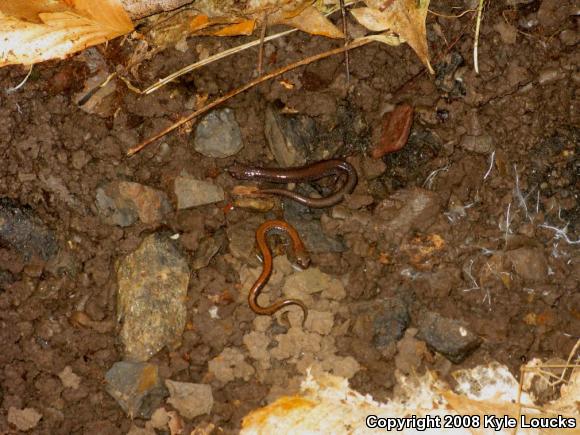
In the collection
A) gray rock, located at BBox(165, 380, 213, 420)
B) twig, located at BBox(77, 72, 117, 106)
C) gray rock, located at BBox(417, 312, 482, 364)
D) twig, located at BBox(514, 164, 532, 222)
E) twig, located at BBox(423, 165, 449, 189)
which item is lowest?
gray rock, located at BBox(417, 312, 482, 364)

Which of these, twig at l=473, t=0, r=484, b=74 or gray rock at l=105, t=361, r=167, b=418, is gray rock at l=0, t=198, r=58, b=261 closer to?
gray rock at l=105, t=361, r=167, b=418

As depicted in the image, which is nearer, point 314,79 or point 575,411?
point 575,411

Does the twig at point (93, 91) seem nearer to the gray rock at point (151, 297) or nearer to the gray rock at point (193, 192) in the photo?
the gray rock at point (193, 192)

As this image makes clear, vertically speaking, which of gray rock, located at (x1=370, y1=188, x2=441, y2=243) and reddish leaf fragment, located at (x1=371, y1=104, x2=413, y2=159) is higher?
reddish leaf fragment, located at (x1=371, y1=104, x2=413, y2=159)

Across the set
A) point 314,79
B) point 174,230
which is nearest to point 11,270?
point 174,230

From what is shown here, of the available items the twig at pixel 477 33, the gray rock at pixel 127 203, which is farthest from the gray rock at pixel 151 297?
the twig at pixel 477 33

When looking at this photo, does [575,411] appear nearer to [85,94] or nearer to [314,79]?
[314,79]

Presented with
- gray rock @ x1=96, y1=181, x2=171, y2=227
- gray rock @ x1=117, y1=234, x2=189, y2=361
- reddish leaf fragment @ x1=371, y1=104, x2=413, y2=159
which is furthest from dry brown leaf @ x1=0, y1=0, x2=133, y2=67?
reddish leaf fragment @ x1=371, y1=104, x2=413, y2=159
